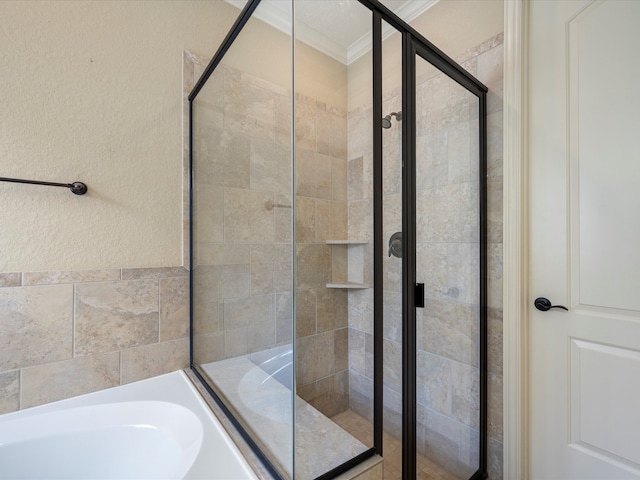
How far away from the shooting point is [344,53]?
960mm

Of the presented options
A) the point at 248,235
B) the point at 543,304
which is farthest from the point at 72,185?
the point at 543,304

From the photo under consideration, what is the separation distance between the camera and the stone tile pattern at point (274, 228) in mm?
853

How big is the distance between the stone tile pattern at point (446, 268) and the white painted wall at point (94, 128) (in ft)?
3.06

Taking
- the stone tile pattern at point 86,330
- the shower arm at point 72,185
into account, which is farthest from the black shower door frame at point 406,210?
the shower arm at point 72,185

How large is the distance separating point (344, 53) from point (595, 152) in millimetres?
936

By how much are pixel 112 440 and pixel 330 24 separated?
162cm

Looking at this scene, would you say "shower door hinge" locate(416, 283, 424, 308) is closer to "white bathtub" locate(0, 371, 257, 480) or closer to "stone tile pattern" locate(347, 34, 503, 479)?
"stone tile pattern" locate(347, 34, 503, 479)

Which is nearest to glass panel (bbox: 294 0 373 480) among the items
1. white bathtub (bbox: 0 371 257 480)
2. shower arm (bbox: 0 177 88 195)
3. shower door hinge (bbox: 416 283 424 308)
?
shower door hinge (bbox: 416 283 424 308)

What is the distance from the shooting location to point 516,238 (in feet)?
3.79

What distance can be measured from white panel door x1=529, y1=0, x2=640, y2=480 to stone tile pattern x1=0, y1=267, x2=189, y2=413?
157cm

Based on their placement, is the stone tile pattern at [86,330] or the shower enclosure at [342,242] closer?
the shower enclosure at [342,242]

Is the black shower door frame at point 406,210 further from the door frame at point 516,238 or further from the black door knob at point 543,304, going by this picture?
the black door knob at point 543,304

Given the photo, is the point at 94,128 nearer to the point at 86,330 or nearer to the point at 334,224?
the point at 86,330

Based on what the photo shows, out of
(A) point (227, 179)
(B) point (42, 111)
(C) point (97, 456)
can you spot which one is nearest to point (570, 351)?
(A) point (227, 179)
